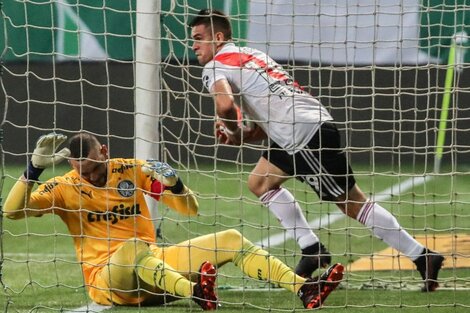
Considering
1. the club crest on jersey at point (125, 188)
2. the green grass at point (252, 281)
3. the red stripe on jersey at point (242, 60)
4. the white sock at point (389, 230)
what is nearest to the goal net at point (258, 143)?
the green grass at point (252, 281)

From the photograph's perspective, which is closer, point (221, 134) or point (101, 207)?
point (101, 207)

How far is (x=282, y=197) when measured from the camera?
7.57 m

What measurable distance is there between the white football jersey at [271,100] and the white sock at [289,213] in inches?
15.2

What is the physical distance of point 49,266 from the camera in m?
8.55

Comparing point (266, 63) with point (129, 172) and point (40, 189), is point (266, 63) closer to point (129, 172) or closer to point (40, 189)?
point (129, 172)

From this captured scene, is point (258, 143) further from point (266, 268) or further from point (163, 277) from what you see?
point (163, 277)

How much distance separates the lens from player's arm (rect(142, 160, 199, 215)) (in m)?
6.55

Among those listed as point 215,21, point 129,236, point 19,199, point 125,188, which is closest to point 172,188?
point 125,188

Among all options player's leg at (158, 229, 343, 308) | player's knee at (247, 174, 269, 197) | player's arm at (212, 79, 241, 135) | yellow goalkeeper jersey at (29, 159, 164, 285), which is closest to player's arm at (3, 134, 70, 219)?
yellow goalkeeper jersey at (29, 159, 164, 285)

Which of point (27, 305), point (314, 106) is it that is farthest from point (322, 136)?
point (27, 305)

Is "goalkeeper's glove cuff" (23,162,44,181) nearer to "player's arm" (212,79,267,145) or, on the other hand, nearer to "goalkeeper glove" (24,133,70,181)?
"goalkeeper glove" (24,133,70,181)

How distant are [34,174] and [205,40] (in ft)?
5.03

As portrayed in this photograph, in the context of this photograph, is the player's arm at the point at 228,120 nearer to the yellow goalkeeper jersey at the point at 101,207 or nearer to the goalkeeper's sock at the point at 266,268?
the yellow goalkeeper jersey at the point at 101,207

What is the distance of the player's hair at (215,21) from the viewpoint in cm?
733
